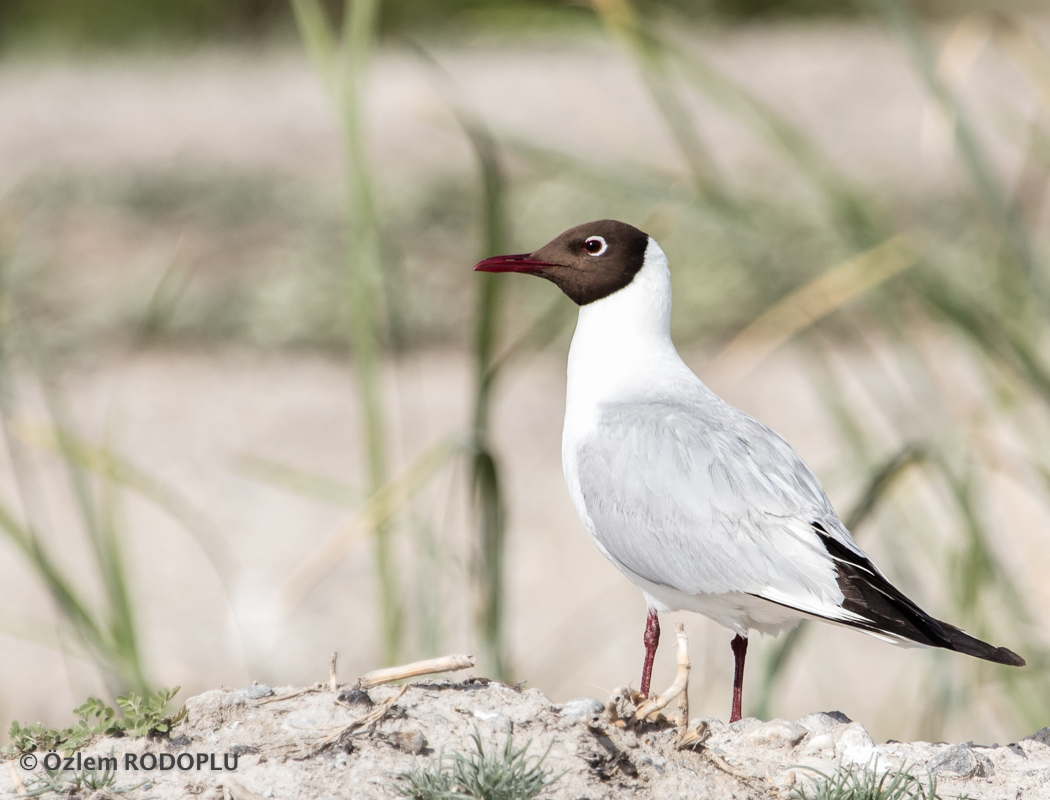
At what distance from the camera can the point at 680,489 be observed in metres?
1.75

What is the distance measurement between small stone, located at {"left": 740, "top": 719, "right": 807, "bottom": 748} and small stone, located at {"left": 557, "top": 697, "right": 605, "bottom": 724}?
246 mm

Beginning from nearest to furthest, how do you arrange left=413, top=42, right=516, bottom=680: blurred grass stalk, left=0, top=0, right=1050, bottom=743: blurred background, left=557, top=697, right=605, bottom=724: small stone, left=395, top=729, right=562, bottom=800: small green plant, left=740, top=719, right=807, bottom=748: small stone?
left=395, top=729, right=562, bottom=800: small green plant → left=557, top=697, right=605, bottom=724: small stone → left=740, top=719, right=807, bottom=748: small stone → left=413, top=42, right=516, bottom=680: blurred grass stalk → left=0, top=0, right=1050, bottom=743: blurred background

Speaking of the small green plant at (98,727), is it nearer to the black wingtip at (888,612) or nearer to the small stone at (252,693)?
the small stone at (252,693)

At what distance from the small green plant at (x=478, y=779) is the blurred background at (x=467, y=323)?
2.25ft

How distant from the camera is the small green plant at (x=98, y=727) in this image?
1443 mm

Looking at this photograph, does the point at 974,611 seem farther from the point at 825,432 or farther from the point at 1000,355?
the point at 825,432

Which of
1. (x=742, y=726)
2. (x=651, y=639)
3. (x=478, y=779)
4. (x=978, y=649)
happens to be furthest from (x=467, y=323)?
(x=478, y=779)

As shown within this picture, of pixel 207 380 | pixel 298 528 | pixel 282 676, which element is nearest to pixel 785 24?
pixel 207 380

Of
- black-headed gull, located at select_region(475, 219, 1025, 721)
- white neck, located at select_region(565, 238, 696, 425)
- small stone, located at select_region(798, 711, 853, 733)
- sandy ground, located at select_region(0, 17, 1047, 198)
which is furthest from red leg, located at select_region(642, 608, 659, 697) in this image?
sandy ground, located at select_region(0, 17, 1047, 198)

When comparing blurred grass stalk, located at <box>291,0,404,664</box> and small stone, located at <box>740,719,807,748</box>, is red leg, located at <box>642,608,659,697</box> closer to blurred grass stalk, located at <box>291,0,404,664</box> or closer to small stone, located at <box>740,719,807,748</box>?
small stone, located at <box>740,719,807,748</box>

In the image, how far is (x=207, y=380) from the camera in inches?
256

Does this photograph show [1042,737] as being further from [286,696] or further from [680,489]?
[286,696]

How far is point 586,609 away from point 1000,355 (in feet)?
9.62

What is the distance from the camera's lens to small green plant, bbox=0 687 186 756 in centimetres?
144
